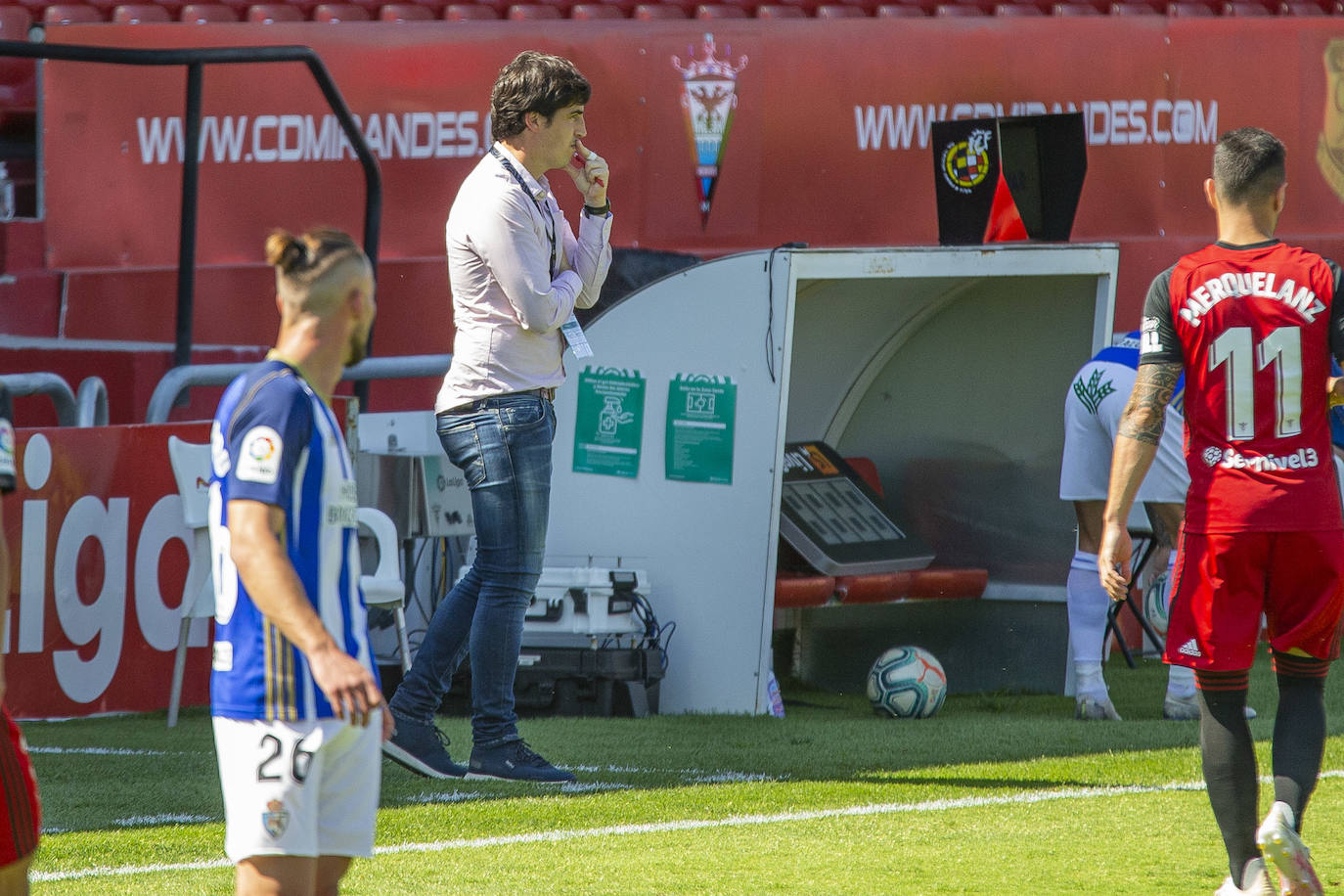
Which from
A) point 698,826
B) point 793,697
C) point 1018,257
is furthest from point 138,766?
point 1018,257

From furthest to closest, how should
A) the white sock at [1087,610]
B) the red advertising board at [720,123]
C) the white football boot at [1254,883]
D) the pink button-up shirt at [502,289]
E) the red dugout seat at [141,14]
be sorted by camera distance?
1. the red dugout seat at [141,14]
2. the red advertising board at [720,123]
3. the white sock at [1087,610]
4. the pink button-up shirt at [502,289]
5. the white football boot at [1254,883]

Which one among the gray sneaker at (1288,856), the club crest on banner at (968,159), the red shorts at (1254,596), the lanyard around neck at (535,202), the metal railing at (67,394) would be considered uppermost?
the club crest on banner at (968,159)

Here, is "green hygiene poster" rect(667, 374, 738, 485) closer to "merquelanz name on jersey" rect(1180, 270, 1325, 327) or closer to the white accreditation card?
the white accreditation card

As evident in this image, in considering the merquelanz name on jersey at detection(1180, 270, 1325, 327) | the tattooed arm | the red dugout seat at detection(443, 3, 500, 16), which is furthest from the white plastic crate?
the red dugout seat at detection(443, 3, 500, 16)

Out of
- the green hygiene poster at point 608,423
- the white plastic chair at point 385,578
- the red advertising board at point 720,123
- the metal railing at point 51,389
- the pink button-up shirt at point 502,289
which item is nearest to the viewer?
the pink button-up shirt at point 502,289

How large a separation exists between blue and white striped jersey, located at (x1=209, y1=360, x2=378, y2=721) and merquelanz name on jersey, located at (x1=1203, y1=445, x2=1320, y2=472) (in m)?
1.99

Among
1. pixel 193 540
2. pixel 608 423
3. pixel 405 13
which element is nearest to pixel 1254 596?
pixel 608 423

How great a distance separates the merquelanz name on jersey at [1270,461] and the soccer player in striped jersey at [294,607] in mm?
1980

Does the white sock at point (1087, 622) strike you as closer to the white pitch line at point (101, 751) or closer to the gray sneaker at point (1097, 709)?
the gray sneaker at point (1097, 709)

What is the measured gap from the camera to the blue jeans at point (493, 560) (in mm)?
4730

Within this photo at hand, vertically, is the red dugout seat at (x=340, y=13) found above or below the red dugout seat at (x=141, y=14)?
above

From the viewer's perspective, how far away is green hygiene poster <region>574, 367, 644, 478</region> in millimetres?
6668

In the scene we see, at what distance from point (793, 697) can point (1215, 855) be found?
10.8 feet

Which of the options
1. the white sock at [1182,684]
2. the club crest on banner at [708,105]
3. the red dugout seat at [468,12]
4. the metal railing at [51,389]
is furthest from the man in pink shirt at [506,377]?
the red dugout seat at [468,12]
